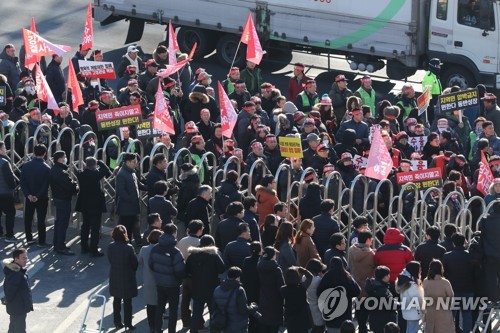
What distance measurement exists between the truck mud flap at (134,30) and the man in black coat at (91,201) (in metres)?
12.9

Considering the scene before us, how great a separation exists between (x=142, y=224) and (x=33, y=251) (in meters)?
1.80

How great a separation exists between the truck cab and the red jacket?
39.3 feet

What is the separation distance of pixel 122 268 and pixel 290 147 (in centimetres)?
370

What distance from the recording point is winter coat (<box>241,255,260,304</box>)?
15.7 meters

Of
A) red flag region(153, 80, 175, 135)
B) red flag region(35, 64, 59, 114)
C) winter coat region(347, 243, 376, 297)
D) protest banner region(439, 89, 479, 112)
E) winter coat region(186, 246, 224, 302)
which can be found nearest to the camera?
winter coat region(186, 246, 224, 302)

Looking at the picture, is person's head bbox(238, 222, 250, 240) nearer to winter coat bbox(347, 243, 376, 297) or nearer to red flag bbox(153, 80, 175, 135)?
winter coat bbox(347, 243, 376, 297)

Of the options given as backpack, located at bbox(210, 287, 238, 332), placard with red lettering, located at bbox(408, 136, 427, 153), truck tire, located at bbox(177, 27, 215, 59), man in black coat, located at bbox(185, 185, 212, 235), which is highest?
truck tire, located at bbox(177, 27, 215, 59)

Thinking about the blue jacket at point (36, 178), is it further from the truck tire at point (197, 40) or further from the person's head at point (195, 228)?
the truck tire at point (197, 40)

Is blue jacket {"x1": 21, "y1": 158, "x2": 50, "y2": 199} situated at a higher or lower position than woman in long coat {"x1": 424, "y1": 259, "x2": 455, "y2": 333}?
higher

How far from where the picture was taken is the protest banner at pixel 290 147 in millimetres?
18703

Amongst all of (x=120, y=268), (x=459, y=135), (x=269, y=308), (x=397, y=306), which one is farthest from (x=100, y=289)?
(x=459, y=135)

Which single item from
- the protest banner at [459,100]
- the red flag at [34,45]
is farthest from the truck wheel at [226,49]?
the protest banner at [459,100]

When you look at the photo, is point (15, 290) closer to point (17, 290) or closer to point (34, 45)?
point (17, 290)

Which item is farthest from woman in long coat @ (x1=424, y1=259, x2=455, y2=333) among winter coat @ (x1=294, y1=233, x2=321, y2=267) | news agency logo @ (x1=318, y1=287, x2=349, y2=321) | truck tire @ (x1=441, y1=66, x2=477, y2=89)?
truck tire @ (x1=441, y1=66, x2=477, y2=89)
